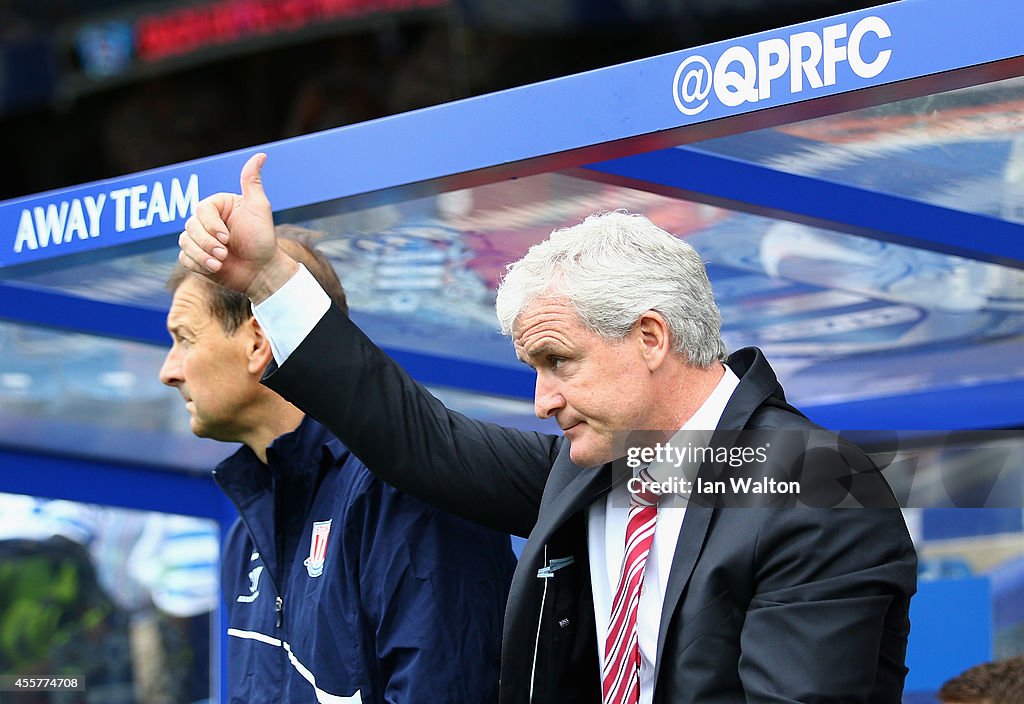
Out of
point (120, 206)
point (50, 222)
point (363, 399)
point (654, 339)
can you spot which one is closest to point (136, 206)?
point (120, 206)

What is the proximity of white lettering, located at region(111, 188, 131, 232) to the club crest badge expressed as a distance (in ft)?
2.03

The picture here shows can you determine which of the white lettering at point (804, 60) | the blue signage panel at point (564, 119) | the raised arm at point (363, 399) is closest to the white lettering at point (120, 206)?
the blue signage panel at point (564, 119)

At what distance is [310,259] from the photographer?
8.61 ft

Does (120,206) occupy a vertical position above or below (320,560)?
above

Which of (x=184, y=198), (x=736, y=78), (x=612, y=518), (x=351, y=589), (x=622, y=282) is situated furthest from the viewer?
(x=184, y=198)

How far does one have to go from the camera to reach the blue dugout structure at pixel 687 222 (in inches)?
82.5

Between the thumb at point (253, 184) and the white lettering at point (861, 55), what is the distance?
2.78 ft

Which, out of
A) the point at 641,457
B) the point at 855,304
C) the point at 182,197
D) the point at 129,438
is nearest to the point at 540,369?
the point at 641,457

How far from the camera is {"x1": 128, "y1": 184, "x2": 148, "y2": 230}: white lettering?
2.73 m

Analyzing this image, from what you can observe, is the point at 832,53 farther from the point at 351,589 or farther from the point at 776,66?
the point at 351,589

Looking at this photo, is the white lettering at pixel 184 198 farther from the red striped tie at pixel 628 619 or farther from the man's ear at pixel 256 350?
the red striped tie at pixel 628 619

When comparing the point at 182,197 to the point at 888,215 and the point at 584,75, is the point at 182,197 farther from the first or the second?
the point at 888,215

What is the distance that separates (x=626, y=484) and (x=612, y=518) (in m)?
0.06

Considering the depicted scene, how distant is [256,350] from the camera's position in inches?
108
